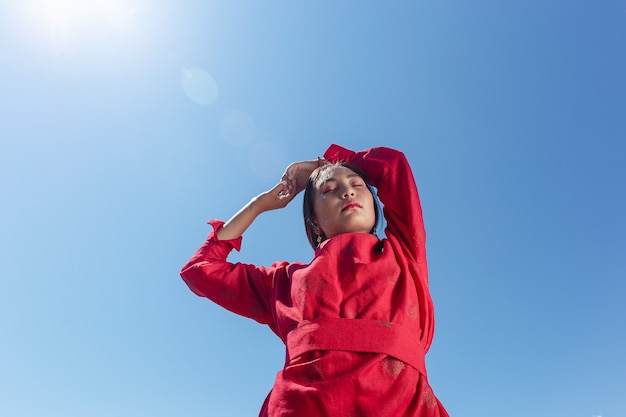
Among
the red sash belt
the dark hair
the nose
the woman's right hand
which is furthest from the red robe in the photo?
the woman's right hand

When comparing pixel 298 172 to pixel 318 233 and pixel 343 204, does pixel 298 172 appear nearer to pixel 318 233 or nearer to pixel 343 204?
pixel 318 233

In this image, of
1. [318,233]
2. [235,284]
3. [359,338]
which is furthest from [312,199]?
[359,338]

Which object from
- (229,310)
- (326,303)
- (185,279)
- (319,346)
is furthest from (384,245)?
(185,279)

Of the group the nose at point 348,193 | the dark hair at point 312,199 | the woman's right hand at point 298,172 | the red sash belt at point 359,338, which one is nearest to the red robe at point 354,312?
the red sash belt at point 359,338

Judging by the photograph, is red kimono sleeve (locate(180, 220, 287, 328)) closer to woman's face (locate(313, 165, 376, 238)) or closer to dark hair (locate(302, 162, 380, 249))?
dark hair (locate(302, 162, 380, 249))

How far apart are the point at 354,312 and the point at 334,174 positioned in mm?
955

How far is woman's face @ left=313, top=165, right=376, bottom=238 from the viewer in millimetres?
2381

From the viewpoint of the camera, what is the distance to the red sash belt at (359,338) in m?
1.80

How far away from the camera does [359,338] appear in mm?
1805

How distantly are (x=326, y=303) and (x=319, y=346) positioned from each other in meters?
0.20

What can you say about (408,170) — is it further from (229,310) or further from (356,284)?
(229,310)

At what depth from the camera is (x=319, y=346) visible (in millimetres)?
1812

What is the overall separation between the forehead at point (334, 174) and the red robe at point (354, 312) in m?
0.17

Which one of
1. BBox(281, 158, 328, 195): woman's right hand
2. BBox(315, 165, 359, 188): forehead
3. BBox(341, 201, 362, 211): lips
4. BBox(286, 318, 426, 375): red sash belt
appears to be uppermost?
BBox(281, 158, 328, 195): woman's right hand
